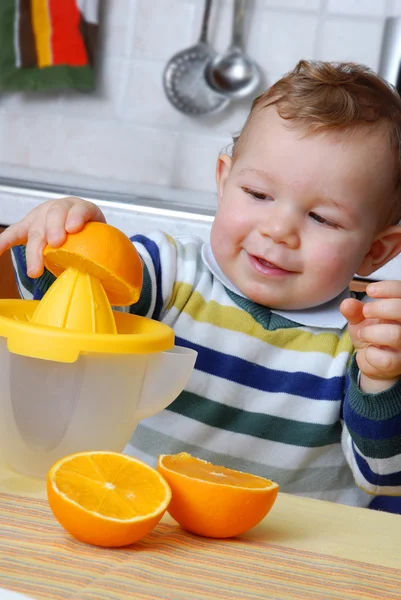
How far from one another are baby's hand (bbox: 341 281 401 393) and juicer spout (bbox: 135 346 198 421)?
0.17 m

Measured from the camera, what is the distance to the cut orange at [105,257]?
2.58ft

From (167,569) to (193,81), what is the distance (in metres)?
1.92

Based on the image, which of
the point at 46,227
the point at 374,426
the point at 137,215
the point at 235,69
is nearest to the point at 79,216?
the point at 46,227

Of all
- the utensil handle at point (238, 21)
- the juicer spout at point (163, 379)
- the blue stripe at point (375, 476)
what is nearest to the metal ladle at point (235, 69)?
the utensil handle at point (238, 21)

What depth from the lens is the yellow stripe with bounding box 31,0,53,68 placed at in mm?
2311

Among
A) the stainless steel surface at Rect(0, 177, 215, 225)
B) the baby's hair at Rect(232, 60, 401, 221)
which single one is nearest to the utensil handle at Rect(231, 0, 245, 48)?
the stainless steel surface at Rect(0, 177, 215, 225)

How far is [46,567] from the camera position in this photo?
1.77ft

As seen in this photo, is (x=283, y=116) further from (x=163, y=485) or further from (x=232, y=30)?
(x=232, y=30)

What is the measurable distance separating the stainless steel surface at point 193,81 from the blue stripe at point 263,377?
4.30 feet

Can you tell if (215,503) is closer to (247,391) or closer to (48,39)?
(247,391)

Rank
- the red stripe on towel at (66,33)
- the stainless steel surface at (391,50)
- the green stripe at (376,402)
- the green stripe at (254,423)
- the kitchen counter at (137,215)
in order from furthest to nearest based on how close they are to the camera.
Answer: the red stripe on towel at (66,33)
the stainless steel surface at (391,50)
the kitchen counter at (137,215)
the green stripe at (254,423)
the green stripe at (376,402)

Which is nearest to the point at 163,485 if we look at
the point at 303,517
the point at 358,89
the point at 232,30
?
the point at 303,517

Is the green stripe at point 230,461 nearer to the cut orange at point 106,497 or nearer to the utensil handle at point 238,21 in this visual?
the cut orange at point 106,497

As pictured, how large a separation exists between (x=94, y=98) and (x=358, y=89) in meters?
1.43
